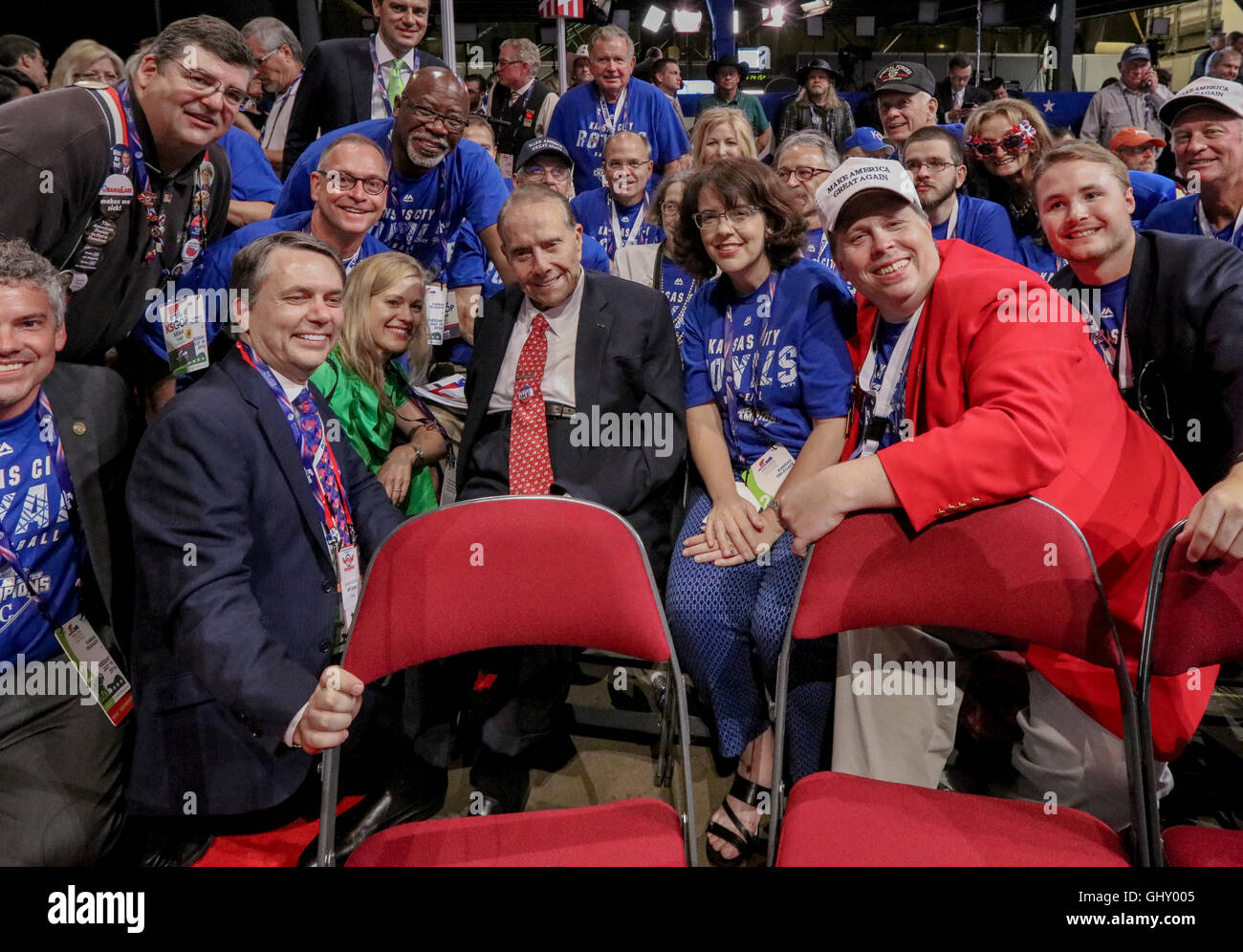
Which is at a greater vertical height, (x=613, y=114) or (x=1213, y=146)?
(x=613, y=114)

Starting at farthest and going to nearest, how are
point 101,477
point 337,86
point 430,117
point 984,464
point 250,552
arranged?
point 337,86 < point 430,117 < point 101,477 < point 250,552 < point 984,464

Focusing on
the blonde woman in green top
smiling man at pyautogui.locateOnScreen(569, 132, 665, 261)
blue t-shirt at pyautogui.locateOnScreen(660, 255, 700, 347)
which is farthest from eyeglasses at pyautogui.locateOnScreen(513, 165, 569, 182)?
the blonde woman in green top

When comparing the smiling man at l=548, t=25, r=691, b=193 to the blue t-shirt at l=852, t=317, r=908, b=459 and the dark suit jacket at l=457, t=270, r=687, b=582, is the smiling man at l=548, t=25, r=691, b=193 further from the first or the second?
the blue t-shirt at l=852, t=317, r=908, b=459

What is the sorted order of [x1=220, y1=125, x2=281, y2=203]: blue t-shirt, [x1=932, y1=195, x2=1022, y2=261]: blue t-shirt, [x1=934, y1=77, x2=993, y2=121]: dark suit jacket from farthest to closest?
[x1=934, y1=77, x2=993, y2=121]: dark suit jacket < [x1=220, y1=125, x2=281, y2=203]: blue t-shirt < [x1=932, y1=195, x2=1022, y2=261]: blue t-shirt

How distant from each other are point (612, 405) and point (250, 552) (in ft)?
3.58

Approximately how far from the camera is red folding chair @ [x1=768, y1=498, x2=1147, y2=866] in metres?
1.47

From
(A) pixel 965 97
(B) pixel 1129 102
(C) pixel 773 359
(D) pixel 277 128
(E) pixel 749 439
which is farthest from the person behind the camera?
(A) pixel 965 97

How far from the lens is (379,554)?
5.26 feet

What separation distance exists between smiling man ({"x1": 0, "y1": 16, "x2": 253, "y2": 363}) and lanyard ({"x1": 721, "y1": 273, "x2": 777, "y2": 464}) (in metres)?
1.49

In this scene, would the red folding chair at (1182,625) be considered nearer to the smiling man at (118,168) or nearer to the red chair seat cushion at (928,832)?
the red chair seat cushion at (928,832)

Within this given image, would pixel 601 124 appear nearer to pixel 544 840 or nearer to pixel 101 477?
pixel 101 477

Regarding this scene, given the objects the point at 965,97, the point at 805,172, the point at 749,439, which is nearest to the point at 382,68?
the point at 805,172

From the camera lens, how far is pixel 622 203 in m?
4.03
